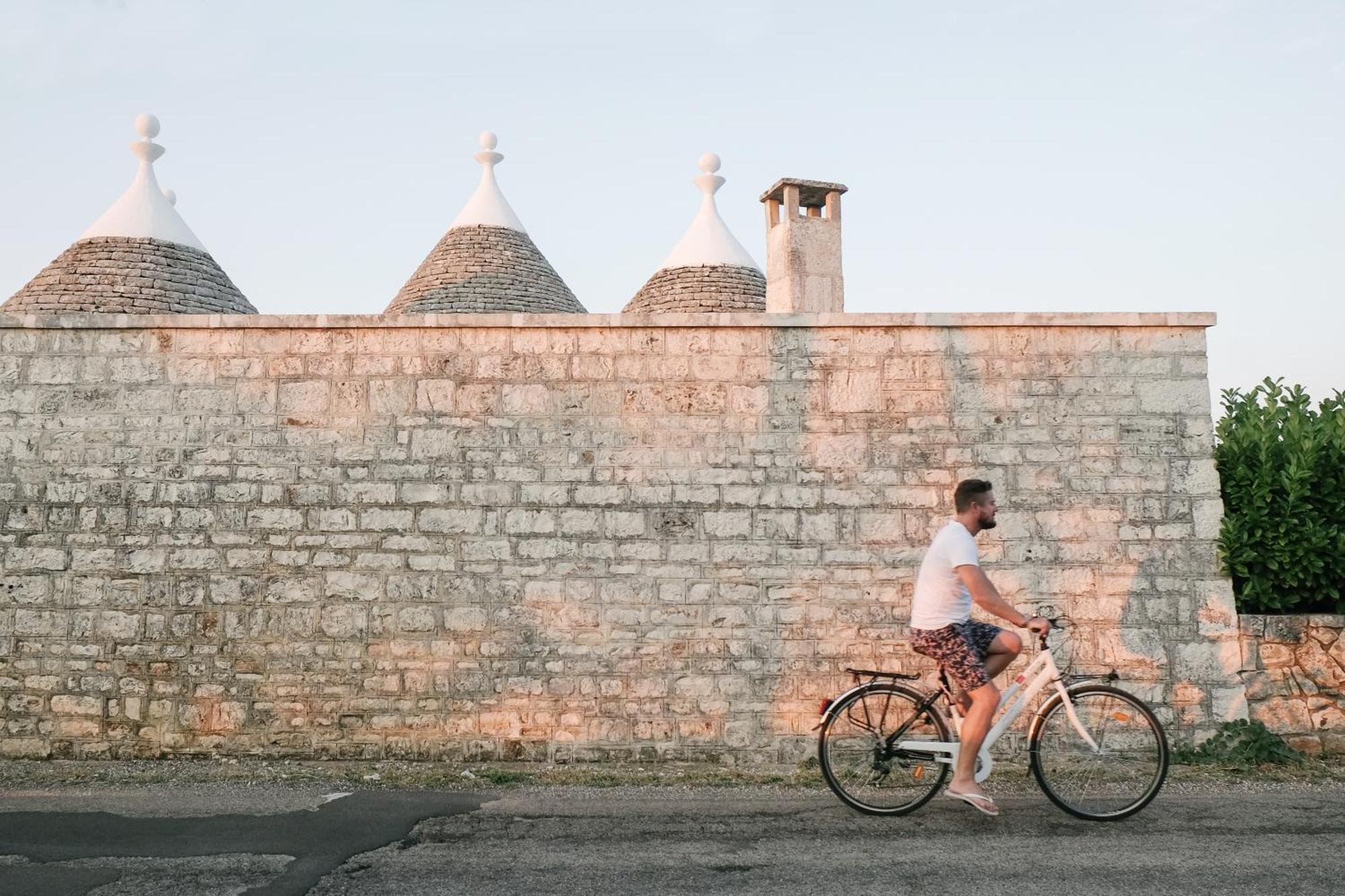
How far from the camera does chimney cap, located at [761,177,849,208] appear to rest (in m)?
10.6

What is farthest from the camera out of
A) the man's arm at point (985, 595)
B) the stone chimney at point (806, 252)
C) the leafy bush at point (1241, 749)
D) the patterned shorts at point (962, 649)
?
the stone chimney at point (806, 252)

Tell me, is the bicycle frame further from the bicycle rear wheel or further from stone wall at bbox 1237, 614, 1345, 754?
stone wall at bbox 1237, 614, 1345, 754

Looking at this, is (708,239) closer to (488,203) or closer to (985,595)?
(488,203)

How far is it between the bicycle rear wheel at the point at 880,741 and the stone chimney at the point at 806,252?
5632 millimetres

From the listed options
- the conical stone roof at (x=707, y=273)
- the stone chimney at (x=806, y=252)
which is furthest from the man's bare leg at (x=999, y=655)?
the conical stone roof at (x=707, y=273)

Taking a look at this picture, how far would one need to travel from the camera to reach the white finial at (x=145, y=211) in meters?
14.6

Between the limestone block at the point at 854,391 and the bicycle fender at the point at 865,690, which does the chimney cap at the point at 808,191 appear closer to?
the limestone block at the point at 854,391

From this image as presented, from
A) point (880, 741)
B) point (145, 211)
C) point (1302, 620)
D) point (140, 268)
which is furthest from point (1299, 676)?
point (145, 211)

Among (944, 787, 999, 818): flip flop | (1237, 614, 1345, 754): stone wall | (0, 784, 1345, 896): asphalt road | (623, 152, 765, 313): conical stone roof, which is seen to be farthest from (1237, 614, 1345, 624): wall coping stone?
(623, 152, 765, 313): conical stone roof

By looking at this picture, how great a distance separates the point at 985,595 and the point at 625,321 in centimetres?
332

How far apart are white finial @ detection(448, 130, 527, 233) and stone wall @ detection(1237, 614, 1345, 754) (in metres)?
12.1

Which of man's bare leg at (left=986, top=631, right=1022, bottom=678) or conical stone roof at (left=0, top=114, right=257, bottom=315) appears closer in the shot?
man's bare leg at (left=986, top=631, right=1022, bottom=678)

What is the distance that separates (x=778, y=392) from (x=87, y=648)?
497cm

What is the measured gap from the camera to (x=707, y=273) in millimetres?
15875
